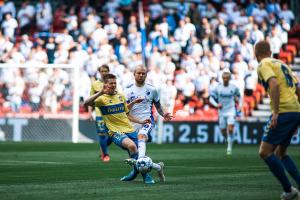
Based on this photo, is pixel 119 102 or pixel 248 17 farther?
pixel 248 17

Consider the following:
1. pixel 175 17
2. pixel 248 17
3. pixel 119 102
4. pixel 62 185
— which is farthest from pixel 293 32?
pixel 62 185

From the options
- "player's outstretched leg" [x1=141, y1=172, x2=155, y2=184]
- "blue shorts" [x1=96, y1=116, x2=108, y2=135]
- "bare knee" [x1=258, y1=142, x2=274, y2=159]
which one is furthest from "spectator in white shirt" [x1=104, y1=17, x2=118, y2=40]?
"bare knee" [x1=258, y1=142, x2=274, y2=159]

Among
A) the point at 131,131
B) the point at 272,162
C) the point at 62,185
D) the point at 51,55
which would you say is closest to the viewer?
the point at 272,162

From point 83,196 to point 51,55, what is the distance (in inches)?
910

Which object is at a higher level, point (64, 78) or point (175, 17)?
point (175, 17)

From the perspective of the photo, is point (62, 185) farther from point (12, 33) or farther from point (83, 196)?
point (12, 33)

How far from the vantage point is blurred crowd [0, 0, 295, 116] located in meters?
32.8

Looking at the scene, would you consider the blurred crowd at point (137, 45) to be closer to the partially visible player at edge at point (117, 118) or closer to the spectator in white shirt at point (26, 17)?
the spectator in white shirt at point (26, 17)

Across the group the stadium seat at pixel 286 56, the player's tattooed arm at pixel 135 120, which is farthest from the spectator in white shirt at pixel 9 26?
the player's tattooed arm at pixel 135 120

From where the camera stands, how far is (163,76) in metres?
33.5

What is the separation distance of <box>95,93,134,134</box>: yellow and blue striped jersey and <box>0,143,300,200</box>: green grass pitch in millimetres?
903

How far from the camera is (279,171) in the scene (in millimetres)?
12078

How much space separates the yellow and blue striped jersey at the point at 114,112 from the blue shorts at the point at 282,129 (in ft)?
14.1

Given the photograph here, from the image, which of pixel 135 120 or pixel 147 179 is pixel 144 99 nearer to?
pixel 135 120
